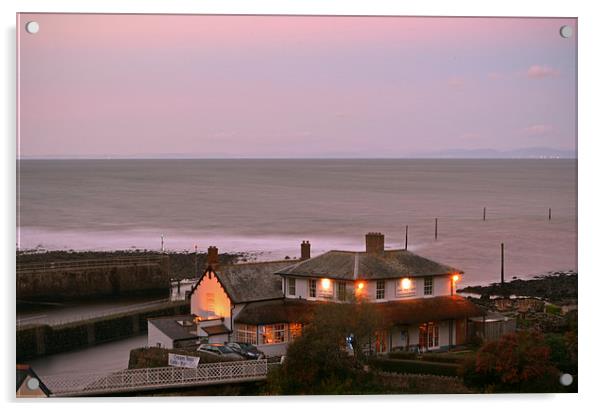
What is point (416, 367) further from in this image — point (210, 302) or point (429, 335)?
point (210, 302)

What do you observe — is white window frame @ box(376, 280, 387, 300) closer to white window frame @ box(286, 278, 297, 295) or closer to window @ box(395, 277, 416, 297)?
window @ box(395, 277, 416, 297)

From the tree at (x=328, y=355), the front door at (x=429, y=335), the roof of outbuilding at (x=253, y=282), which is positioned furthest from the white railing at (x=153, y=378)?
the front door at (x=429, y=335)

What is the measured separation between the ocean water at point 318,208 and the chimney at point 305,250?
70 mm

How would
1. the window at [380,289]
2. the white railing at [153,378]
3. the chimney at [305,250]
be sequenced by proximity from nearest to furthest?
the white railing at [153,378] → the chimney at [305,250] → the window at [380,289]

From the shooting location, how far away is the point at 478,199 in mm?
18172

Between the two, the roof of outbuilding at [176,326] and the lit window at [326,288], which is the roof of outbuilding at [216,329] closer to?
the roof of outbuilding at [176,326]

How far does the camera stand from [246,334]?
728 inches

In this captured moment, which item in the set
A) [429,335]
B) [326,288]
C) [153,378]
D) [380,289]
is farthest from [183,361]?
[429,335]

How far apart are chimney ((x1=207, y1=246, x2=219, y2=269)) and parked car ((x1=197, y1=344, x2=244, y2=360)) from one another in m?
0.93

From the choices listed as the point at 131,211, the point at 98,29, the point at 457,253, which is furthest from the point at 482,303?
the point at 98,29

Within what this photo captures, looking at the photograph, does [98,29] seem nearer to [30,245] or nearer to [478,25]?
[30,245]

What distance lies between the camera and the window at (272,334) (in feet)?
60.1

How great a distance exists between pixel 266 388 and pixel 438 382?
1.92 m

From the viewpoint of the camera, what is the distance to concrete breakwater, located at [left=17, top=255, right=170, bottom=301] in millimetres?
18016
